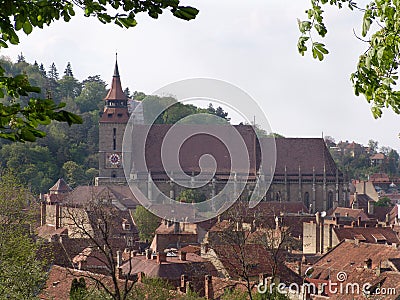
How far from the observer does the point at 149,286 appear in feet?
84.5

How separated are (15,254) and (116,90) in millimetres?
Result: 69237

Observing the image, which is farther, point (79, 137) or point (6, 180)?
point (79, 137)

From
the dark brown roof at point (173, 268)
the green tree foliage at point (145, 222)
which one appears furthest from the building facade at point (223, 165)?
the dark brown roof at point (173, 268)

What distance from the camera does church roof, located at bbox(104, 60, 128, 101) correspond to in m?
93.1

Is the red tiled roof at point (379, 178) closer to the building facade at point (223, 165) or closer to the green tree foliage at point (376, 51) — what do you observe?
the building facade at point (223, 165)

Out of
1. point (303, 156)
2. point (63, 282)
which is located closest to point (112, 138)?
point (303, 156)

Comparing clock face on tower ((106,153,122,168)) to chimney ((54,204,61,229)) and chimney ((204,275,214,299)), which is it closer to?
→ chimney ((54,204,61,229))

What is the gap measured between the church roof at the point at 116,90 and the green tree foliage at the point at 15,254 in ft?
205

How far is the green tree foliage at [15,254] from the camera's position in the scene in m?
21.9

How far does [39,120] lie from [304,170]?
87.5 meters

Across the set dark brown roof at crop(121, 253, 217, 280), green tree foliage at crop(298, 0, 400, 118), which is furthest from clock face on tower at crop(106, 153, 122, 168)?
green tree foliage at crop(298, 0, 400, 118)

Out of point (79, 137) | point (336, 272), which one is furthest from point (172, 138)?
point (336, 272)

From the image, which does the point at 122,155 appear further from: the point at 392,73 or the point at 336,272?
the point at 392,73

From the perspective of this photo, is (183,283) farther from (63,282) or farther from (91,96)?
(91,96)
